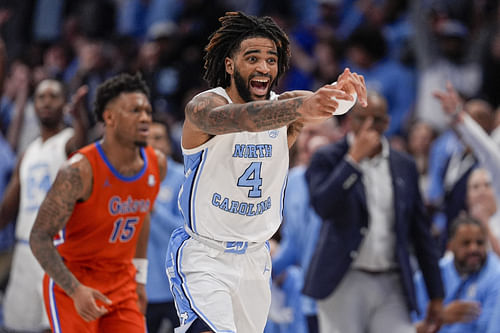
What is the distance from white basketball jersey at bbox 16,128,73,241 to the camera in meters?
7.44

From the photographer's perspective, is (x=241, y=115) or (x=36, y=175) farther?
(x=36, y=175)

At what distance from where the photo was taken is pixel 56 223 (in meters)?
5.30

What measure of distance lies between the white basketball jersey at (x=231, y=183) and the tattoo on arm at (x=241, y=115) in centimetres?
21

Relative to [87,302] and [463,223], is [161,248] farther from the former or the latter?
[463,223]

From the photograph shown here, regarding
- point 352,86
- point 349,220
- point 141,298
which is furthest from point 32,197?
point 352,86

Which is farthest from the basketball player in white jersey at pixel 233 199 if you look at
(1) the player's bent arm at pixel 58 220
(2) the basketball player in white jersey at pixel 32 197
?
(2) the basketball player in white jersey at pixel 32 197

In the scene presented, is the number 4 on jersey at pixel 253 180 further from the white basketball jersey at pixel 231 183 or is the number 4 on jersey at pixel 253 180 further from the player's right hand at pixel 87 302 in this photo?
the player's right hand at pixel 87 302

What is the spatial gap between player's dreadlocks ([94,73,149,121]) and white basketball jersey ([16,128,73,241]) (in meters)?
1.66

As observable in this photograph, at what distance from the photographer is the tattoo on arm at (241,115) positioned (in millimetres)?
4230

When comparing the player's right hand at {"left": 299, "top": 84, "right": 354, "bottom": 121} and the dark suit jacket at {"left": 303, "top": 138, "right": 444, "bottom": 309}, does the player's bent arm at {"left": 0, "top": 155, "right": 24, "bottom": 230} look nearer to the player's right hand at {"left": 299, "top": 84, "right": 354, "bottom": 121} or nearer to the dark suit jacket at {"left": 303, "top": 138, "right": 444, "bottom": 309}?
the dark suit jacket at {"left": 303, "top": 138, "right": 444, "bottom": 309}

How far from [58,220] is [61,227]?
50mm

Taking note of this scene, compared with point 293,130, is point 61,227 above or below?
below

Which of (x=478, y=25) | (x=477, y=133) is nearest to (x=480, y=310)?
(x=477, y=133)

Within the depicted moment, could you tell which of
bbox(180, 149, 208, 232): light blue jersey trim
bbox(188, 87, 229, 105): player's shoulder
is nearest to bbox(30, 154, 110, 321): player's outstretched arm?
bbox(180, 149, 208, 232): light blue jersey trim
